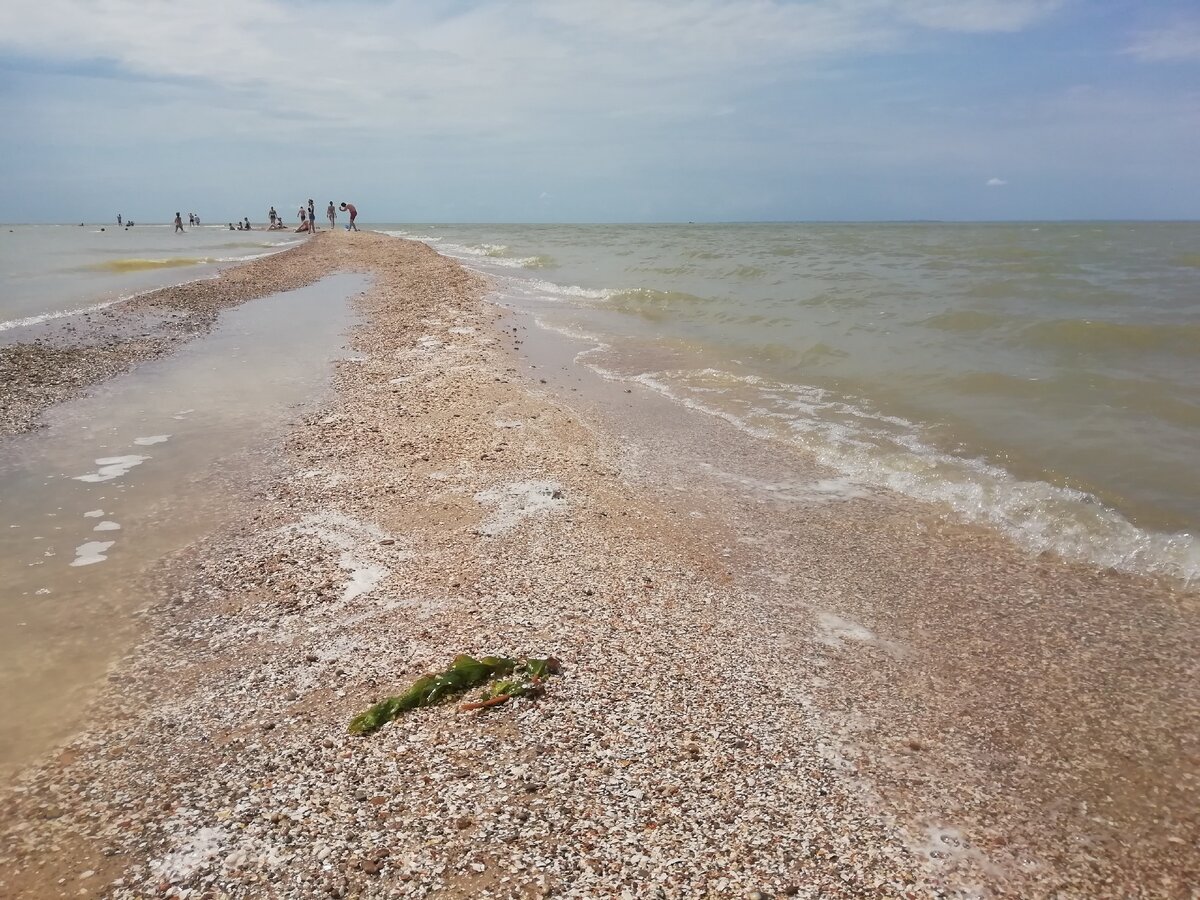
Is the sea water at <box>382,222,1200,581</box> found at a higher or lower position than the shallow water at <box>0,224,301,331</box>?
lower

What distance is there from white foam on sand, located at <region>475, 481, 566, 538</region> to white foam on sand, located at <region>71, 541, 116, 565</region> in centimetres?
334

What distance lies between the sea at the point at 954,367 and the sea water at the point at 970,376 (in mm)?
44

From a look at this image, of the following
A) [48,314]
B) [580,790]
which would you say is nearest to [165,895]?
[580,790]

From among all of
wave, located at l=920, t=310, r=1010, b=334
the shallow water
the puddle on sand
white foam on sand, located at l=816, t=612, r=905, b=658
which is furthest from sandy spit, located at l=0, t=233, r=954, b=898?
the shallow water

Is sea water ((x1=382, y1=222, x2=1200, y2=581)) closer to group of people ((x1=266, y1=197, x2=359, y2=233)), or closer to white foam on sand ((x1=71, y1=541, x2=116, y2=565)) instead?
white foam on sand ((x1=71, y1=541, x2=116, y2=565))

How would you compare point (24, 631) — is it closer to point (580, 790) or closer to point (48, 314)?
point (580, 790)

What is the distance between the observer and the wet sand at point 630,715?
3242mm

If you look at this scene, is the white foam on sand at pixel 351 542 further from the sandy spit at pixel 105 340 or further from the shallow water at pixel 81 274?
the shallow water at pixel 81 274

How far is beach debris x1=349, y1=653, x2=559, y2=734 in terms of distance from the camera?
4203 mm

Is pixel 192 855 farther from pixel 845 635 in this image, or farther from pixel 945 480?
pixel 945 480

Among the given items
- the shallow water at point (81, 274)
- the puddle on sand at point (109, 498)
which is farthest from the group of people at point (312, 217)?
the puddle on sand at point (109, 498)

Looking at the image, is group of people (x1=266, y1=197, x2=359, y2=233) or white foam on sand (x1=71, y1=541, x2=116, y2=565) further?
group of people (x1=266, y1=197, x2=359, y2=233)

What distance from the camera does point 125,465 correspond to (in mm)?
8500

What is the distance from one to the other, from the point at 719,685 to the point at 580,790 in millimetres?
1301
